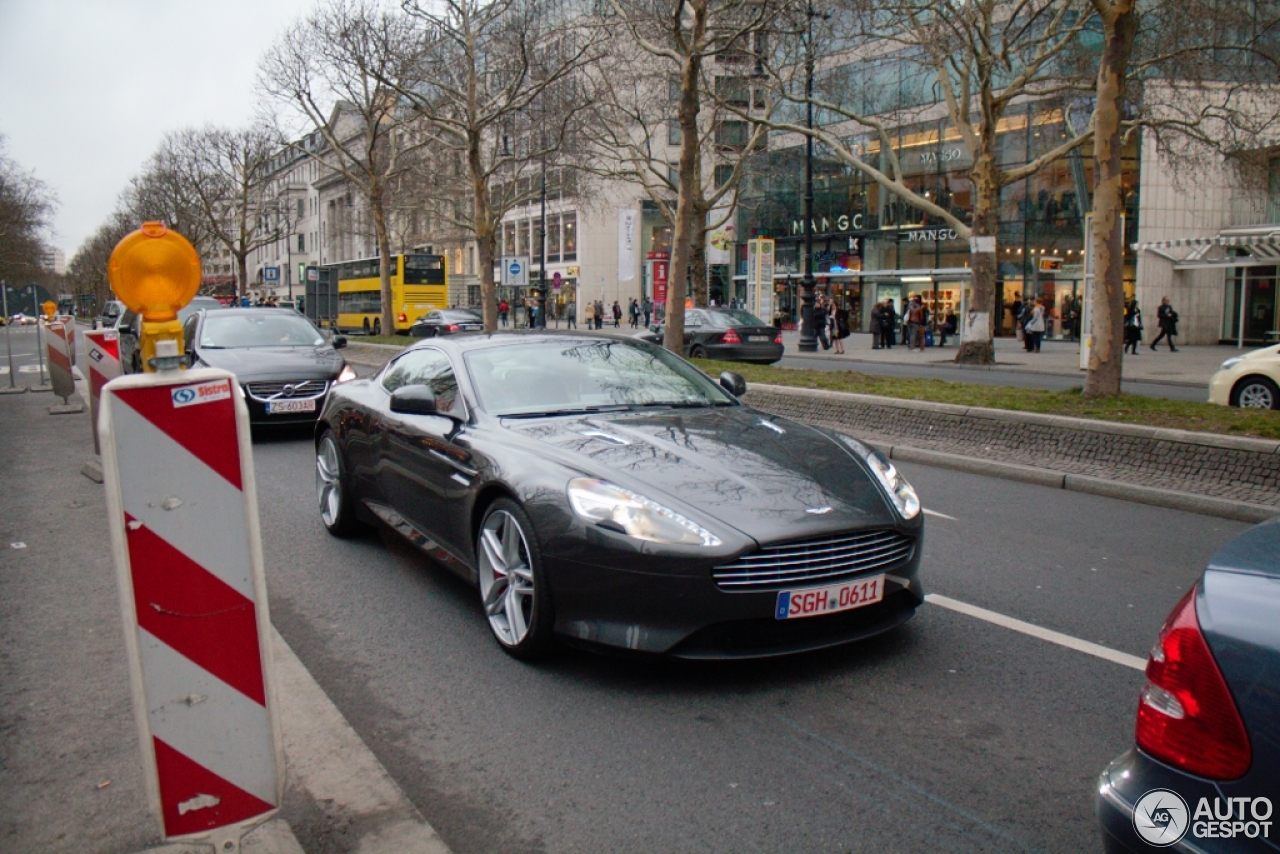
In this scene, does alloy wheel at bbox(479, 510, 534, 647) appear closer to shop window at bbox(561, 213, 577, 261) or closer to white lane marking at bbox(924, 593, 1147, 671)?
white lane marking at bbox(924, 593, 1147, 671)

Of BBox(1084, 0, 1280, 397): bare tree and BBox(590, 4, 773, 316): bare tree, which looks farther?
BBox(590, 4, 773, 316): bare tree

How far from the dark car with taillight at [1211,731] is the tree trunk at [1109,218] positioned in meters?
9.35

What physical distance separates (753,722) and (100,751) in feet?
7.56

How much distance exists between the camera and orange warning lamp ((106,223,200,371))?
8.27 feet

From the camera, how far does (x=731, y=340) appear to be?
22938 millimetres

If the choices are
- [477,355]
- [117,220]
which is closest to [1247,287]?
[477,355]

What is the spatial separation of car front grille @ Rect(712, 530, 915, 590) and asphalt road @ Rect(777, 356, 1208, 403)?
11788 millimetres

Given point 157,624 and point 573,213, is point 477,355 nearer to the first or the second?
point 157,624

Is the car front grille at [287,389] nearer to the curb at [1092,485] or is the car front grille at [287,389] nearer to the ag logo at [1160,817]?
the curb at [1092,485]

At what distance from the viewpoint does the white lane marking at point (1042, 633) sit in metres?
4.40

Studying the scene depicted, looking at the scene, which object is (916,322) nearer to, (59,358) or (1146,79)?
(1146,79)

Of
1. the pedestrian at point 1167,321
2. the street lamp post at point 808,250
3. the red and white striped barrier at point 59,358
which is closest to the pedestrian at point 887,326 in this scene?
the street lamp post at point 808,250

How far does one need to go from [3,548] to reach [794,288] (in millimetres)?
44231

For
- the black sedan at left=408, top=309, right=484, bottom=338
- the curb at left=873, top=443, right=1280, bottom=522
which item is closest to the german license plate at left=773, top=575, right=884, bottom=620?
the curb at left=873, top=443, right=1280, bottom=522
